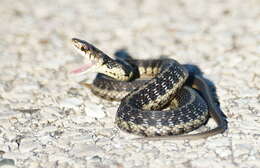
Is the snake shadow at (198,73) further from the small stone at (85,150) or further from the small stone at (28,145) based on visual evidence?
the small stone at (28,145)

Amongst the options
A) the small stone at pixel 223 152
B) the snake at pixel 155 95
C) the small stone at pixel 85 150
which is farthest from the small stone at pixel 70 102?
the small stone at pixel 223 152

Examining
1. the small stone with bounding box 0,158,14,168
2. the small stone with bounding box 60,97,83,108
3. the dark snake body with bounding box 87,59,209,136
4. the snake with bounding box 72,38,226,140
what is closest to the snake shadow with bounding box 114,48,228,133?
the snake with bounding box 72,38,226,140

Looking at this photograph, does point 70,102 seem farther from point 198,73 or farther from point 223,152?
point 223,152

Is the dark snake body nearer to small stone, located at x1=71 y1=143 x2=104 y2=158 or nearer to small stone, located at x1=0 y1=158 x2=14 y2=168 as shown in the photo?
small stone, located at x1=71 y1=143 x2=104 y2=158

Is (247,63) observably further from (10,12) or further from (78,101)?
(10,12)

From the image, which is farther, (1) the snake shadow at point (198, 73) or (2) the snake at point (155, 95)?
(1) the snake shadow at point (198, 73)

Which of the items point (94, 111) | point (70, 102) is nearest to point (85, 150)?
point (94, 111)
